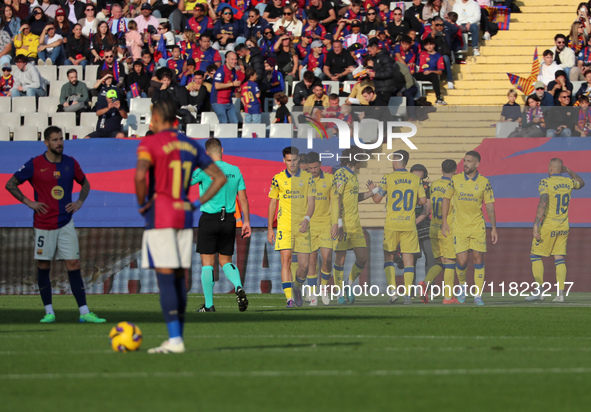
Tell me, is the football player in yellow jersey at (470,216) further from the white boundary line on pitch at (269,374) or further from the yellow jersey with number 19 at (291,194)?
the white boundary line on pitch at (269,374)

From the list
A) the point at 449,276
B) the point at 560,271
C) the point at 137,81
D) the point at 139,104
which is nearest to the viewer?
the point at 449,276

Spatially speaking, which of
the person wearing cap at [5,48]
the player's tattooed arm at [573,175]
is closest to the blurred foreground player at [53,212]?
the player's tattooed arm at [573,175]

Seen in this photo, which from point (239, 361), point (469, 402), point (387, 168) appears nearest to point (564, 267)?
point (387, 168)

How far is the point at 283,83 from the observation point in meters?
22.5

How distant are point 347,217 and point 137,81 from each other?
9.32 metres

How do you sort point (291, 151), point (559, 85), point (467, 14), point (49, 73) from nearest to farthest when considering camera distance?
1. point (291, 151)
2. point (559, 85)
3. point (49, 73)
4. point (467, 14)

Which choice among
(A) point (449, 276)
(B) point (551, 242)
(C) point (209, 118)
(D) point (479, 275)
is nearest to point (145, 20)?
A: (C) point (209, 118)

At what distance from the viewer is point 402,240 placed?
15.4m

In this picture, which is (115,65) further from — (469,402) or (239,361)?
(469,402)

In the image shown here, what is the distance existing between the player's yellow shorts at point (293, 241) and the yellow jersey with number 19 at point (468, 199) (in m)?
2.33

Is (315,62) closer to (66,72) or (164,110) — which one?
(66,72)

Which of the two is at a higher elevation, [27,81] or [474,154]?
[27,81]

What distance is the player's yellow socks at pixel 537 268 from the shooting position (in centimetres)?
1584

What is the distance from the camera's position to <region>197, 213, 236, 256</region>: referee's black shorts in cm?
1329
